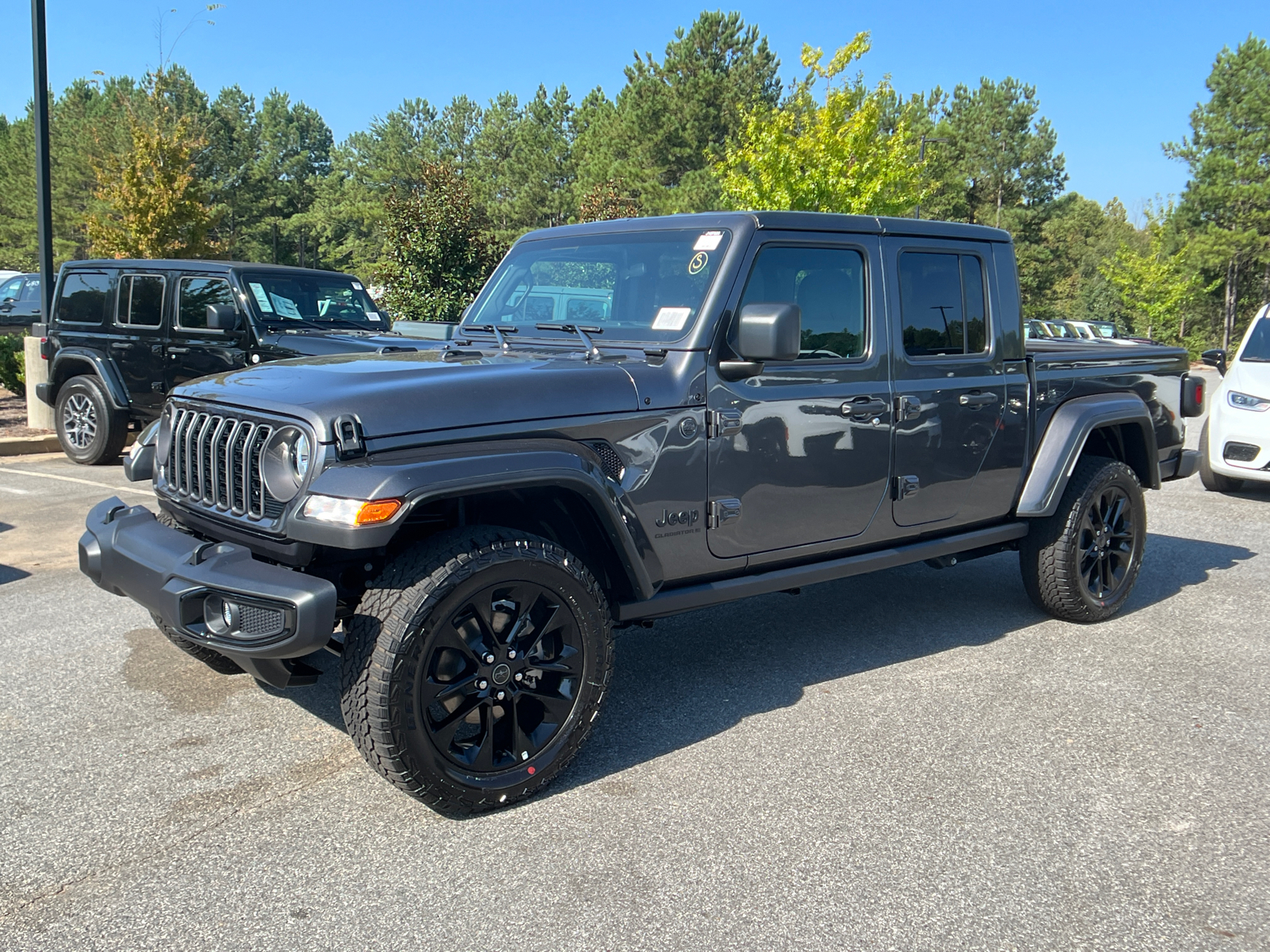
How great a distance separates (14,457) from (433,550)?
9.16 meters

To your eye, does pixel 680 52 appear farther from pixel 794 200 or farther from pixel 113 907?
pixel 113 907

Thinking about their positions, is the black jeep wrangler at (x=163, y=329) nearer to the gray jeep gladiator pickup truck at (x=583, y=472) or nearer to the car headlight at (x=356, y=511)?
the gray jeep gladiator pickup truck at (x=583, y=472)

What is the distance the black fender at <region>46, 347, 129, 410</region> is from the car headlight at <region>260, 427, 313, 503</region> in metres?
7.35

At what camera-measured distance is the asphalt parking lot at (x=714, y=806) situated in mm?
2793

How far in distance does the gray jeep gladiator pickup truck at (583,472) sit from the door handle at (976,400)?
0.05 ft

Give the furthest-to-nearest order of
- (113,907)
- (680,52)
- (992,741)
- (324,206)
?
(324,206) < (680,52) < (992,741) < (113,907)

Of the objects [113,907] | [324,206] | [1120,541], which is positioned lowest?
[113,907]

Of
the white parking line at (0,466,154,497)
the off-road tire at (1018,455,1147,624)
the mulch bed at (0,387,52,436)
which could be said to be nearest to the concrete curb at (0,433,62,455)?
the mulch bed at (0,387,52,436)

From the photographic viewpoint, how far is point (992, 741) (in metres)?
3.98

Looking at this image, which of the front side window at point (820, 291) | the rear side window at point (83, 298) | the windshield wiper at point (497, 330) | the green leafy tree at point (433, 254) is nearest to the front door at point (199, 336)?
the rear side window at point (83, 298)

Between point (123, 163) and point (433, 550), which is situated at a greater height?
point (123, 163)

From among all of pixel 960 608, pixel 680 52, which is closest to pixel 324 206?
pixel 680 52

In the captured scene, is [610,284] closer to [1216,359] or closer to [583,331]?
[583,331]

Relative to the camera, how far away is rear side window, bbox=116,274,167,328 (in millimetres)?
9641
